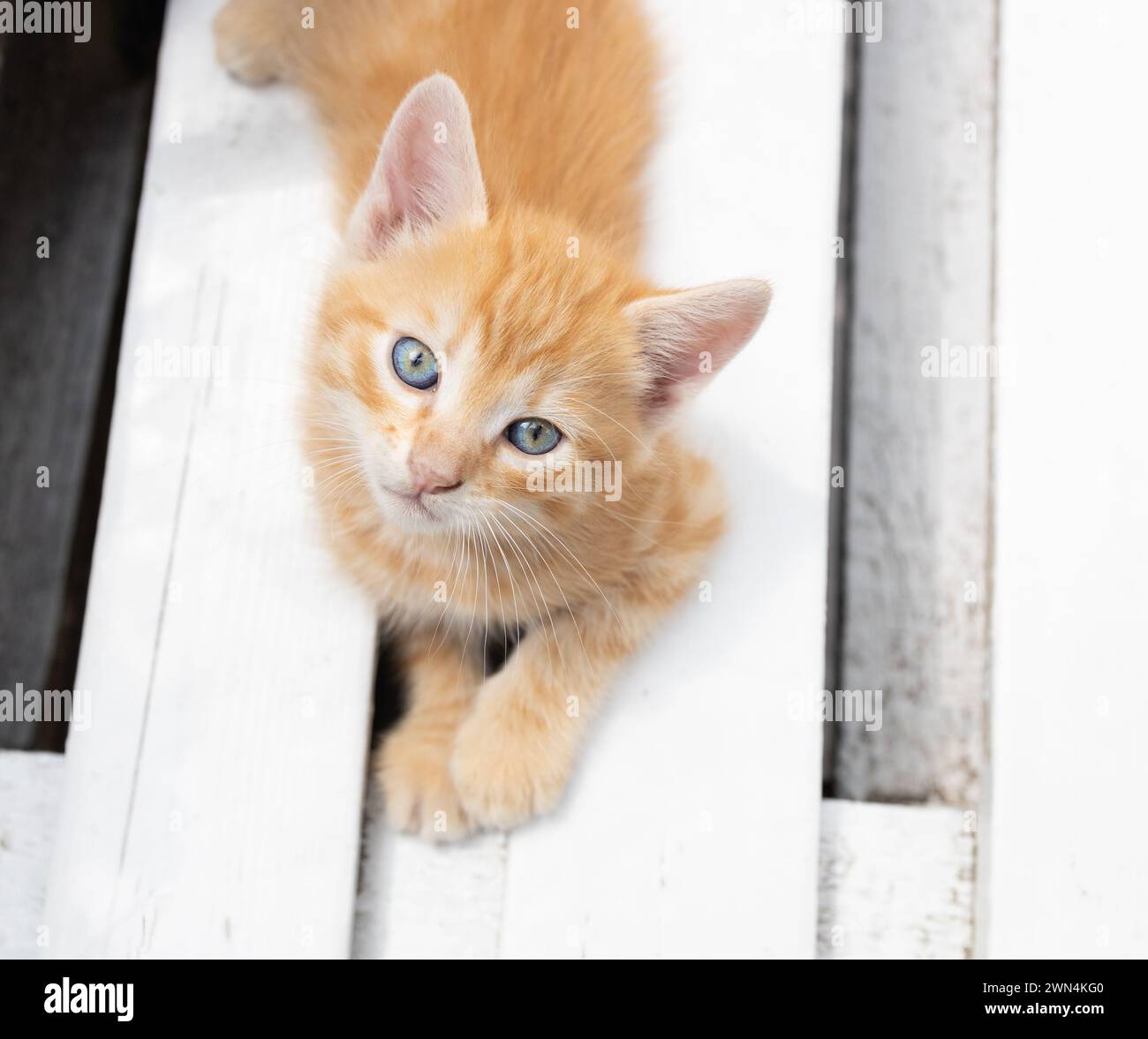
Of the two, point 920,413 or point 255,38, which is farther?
point 920,413

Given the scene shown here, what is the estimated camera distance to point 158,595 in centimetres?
141

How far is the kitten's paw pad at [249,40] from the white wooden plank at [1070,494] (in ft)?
3.83

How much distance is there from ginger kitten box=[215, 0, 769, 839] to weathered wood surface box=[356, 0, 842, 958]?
0.07 meters

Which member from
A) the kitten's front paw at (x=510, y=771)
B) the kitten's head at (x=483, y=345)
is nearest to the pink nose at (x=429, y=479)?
the kitten's head at (x=483, y=345)

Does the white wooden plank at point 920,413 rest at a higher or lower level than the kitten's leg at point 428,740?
higher

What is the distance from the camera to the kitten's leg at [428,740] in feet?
4.51

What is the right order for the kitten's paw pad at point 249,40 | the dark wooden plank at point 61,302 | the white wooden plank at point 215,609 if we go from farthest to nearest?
the dark wooden plank at point 61,302 < the kitten's paw pad at point 249,40 < the white wooden plank at point 215,609

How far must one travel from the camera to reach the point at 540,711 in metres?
1.40

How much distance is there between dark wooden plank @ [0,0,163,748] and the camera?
176 cm

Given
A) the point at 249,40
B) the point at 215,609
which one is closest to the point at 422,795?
the point at 215,609

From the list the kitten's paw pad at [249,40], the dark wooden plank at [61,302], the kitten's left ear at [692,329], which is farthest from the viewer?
the dark wooden plank at [61,302]

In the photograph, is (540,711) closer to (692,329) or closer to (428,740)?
(428,740)

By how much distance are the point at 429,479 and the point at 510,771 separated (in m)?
0.46

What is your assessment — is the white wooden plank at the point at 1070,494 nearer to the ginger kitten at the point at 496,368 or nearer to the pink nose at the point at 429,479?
the ginger kitten at the point at 496,368
